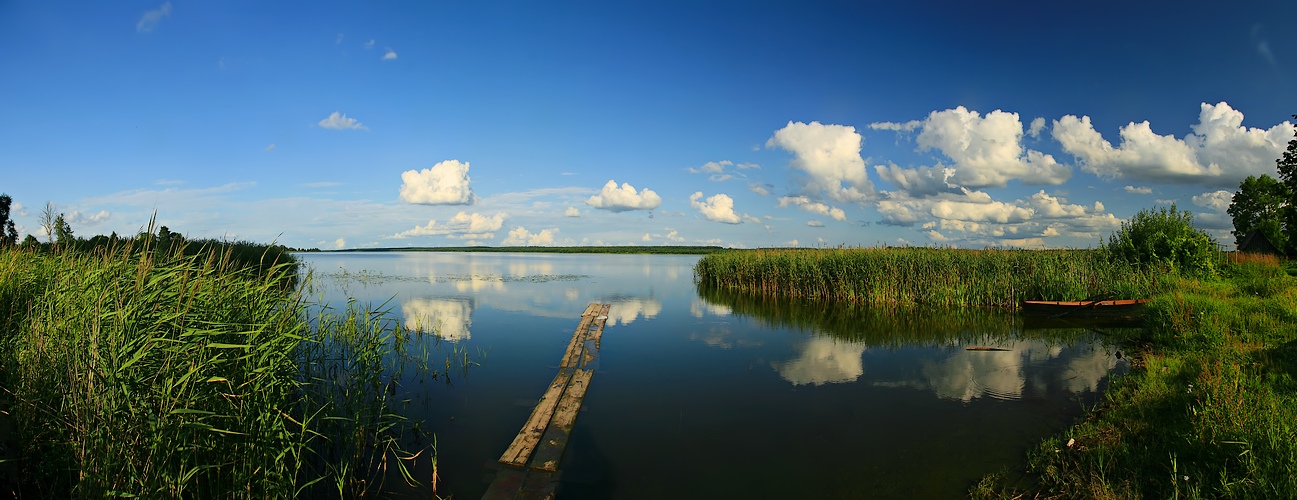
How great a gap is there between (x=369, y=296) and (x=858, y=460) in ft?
71.3

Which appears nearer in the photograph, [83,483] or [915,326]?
[83,483]

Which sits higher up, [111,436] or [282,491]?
[111,436]

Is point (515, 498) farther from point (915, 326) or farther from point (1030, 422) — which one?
point (915, 326)

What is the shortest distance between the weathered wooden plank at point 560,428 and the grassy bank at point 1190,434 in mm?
4265

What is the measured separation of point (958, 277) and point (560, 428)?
60.7 feet

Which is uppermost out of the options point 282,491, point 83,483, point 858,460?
point 83,483

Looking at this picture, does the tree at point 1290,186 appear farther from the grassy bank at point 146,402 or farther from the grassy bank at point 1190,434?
the grassy bank at point 146,402

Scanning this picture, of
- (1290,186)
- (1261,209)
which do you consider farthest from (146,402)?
(1261,209)

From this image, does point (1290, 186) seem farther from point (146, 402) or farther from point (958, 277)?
point (146, 402)

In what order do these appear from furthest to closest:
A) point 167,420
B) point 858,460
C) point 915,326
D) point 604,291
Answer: point 604,291, point 915,326, point 858,460, point 167,420

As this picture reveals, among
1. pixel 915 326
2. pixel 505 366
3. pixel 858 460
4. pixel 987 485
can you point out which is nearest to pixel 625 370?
pixel 505 366

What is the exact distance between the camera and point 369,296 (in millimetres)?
22812

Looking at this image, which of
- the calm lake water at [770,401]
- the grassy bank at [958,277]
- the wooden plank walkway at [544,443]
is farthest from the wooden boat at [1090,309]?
A: the wooden plank walkway at [544,443]

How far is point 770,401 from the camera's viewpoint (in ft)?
28.2
